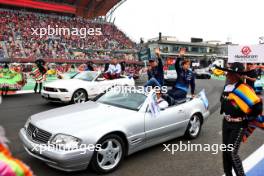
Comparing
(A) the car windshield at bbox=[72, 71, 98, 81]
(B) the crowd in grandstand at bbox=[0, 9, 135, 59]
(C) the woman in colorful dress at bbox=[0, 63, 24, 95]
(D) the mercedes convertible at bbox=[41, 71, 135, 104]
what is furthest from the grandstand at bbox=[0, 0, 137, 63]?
(D) the mercedes convertible at bbox=[41, 71, 135, 104]

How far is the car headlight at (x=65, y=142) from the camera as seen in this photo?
12.7 feet

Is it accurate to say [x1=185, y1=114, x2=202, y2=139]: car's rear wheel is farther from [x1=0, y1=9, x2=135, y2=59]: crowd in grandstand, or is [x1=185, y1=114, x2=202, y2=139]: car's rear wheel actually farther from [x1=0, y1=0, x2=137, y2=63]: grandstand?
[x1=0, y1=9, x2=135, y2=59]: crowd in grandstand

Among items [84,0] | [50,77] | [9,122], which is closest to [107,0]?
[84,0]

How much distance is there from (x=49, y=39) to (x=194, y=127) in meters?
31.7

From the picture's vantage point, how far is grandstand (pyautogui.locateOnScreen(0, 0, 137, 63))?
31.5 metres

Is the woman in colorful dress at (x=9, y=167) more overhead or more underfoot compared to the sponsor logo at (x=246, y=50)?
more underfoot

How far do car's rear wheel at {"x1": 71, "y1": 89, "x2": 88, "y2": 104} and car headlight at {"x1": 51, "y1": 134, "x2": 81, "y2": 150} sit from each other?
5.93m

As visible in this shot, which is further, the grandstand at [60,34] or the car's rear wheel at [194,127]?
the grandstand at [60,34]

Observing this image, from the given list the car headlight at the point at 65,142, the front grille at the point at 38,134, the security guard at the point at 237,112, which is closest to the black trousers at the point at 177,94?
the security guard at the point at 237,112

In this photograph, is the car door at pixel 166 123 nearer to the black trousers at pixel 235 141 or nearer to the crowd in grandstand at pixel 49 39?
the black trousers at pixel 235 141

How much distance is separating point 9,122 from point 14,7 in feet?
124

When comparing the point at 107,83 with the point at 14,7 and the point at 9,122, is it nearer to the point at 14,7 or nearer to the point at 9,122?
the point at 9,122

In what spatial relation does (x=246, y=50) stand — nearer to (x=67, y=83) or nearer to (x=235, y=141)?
(x=235, y=141)

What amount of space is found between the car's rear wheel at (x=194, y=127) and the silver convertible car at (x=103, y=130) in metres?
0.10
